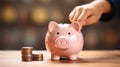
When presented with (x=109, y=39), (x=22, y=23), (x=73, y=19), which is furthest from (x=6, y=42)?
(x=73, y=19)

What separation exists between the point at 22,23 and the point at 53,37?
0.82 meters

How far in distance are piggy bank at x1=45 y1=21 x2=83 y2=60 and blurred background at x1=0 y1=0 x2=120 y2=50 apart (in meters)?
0.75

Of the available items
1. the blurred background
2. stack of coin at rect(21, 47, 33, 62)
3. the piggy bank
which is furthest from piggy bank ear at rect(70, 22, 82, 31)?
the blurred background

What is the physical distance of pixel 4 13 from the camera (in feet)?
4.80

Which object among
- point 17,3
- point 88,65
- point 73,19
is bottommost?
point 88,65

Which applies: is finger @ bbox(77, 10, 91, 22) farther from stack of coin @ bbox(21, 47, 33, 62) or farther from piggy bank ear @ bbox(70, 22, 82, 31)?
stack of coin @ bbox(21, 47, 33, 62)

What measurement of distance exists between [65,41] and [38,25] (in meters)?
0.84

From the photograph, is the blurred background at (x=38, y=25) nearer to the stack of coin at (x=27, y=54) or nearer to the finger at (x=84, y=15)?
the finger at (x=84, y=15)

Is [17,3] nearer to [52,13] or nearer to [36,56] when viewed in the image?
[52,13]

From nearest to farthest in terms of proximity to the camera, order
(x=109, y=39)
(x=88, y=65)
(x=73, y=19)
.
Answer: (x=88, y=65) < (x=73, y=19) < (x=109, y=39)

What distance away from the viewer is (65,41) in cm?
63

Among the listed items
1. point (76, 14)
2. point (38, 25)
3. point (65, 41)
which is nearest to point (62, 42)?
point (65, 41)

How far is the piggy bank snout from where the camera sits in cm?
63

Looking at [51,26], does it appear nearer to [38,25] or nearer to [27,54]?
[27,54]
